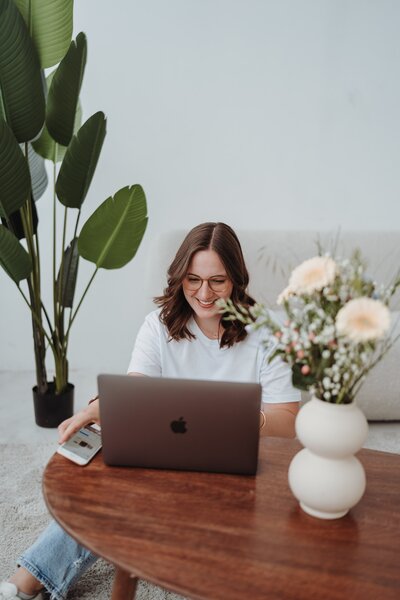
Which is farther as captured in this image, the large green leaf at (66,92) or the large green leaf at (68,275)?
the large green leaf at (68,275)

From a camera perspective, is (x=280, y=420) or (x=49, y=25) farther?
(x=49, y=25)

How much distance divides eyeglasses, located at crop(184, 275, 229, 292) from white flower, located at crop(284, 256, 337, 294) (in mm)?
587

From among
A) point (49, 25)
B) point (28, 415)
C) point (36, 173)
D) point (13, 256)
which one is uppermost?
point (49, 25)

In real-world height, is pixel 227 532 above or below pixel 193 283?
below

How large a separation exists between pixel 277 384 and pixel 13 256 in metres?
1.07

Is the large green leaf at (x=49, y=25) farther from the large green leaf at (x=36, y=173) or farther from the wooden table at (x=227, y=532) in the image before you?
the wooden table at (x=227, y=532)

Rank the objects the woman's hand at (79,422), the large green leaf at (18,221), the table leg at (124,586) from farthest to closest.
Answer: the large green leaf at (18,221) < the woman's hand at (79,422) < the table leg at (124,586)

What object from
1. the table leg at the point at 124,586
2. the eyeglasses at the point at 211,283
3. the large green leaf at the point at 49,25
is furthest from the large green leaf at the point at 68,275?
the table leg at the point at 124,586

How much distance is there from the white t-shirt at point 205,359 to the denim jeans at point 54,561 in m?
0.45

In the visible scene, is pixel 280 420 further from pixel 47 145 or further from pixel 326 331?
pixel 47 145

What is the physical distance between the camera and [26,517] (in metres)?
1.78

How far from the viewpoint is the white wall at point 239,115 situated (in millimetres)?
2615

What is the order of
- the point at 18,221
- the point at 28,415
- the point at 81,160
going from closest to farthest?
the point at 81,160 < the point at 18,221 < the point at 28,415

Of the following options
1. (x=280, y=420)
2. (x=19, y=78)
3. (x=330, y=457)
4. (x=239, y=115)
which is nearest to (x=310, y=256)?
(x=239, y=115)
